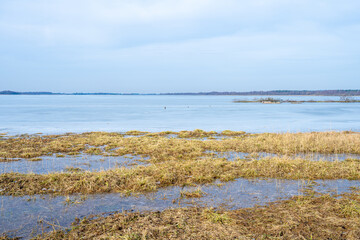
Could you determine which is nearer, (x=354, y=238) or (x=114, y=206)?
(x=354, y=238)

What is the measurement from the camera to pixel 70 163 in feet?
49.3

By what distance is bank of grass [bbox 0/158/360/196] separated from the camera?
1052 centimetres

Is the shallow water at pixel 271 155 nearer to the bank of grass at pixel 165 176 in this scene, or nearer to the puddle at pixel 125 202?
the bank of grass at pixel 165 176

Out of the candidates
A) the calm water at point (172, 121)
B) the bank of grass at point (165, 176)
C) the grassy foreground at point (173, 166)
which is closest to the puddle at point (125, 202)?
the bank of grass at point (165, 176)

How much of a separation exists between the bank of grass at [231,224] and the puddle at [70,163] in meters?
Result: 6.16

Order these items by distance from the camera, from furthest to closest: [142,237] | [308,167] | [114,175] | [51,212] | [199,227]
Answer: [308,167] → [114,175] → [51,212] → [199,227] → [142,237]

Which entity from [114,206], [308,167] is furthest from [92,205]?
[308,167]

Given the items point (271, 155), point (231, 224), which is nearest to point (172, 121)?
point (271, 155)

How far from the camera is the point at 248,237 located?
6.69 m

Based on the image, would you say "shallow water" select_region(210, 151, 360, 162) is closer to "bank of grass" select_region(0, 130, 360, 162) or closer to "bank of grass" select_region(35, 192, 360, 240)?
"bank of grass" select_region(0, 130, 360, 162)

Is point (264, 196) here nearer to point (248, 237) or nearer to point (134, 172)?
point (248, 237)

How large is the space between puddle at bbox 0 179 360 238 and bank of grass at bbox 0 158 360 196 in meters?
0.53

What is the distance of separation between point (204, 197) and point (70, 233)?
14.7 ft

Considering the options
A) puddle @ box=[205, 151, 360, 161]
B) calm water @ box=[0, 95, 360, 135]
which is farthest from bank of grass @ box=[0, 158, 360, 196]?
calm water @ box=[0, 95, 360, 135]
